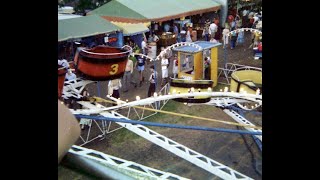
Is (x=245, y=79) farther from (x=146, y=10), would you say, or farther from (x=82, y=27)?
(x=146, y=10)

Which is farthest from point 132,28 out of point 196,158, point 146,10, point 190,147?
point 196,158

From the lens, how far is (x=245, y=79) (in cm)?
952

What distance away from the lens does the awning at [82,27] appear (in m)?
15.9

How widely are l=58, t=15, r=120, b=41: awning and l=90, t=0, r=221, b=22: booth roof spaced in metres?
2.20

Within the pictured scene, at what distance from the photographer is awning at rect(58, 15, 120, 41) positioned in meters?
15.9

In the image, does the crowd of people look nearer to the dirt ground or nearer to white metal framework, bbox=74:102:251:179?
the dirt ground

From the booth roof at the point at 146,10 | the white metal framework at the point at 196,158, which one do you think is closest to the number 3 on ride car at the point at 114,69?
the white metal framework at the point at 196,158

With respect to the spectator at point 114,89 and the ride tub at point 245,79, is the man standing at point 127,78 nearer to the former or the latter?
the spectator at point 114,89

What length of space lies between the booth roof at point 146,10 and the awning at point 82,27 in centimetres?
220

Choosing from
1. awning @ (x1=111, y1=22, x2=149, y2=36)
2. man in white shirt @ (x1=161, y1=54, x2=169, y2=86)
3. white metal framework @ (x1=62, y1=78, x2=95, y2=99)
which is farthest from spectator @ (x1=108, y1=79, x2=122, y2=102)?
awning @ (x1=111, y1=22, x2=149, y2=36)
